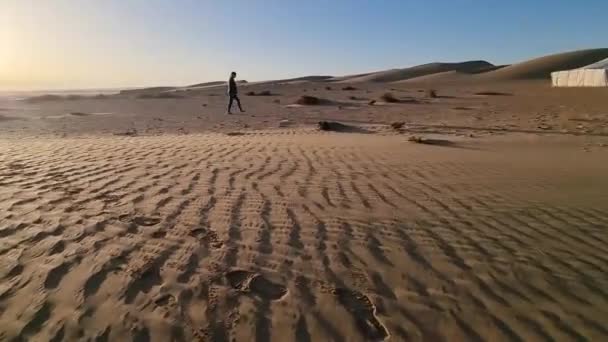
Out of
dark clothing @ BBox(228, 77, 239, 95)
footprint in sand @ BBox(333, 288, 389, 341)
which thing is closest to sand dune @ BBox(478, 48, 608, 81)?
dark clothing @ BBox(228, 77, 239, 95)

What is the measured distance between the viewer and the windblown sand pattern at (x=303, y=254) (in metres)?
2.39

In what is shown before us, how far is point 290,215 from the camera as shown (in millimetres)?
4035

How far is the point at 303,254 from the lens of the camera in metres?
3.20

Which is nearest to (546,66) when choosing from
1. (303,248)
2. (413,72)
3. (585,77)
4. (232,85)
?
(413,72)

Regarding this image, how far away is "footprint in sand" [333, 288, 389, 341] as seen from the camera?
91.1 inches

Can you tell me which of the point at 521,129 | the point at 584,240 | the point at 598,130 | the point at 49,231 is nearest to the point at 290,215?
the point at 49,231

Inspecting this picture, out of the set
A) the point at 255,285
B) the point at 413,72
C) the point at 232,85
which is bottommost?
the point at 255,285

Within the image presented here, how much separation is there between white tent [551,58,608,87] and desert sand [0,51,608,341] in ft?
95.6

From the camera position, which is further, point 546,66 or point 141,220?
point 546,66

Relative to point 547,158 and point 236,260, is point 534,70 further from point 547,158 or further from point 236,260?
point 236,260

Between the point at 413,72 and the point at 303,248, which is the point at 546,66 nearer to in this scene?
the point at 413,72

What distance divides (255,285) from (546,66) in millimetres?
71785

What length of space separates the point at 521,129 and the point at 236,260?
372 inches

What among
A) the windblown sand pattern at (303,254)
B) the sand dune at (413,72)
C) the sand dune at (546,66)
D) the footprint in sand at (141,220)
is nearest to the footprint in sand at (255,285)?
the windblown sand pattern at (303,254)
